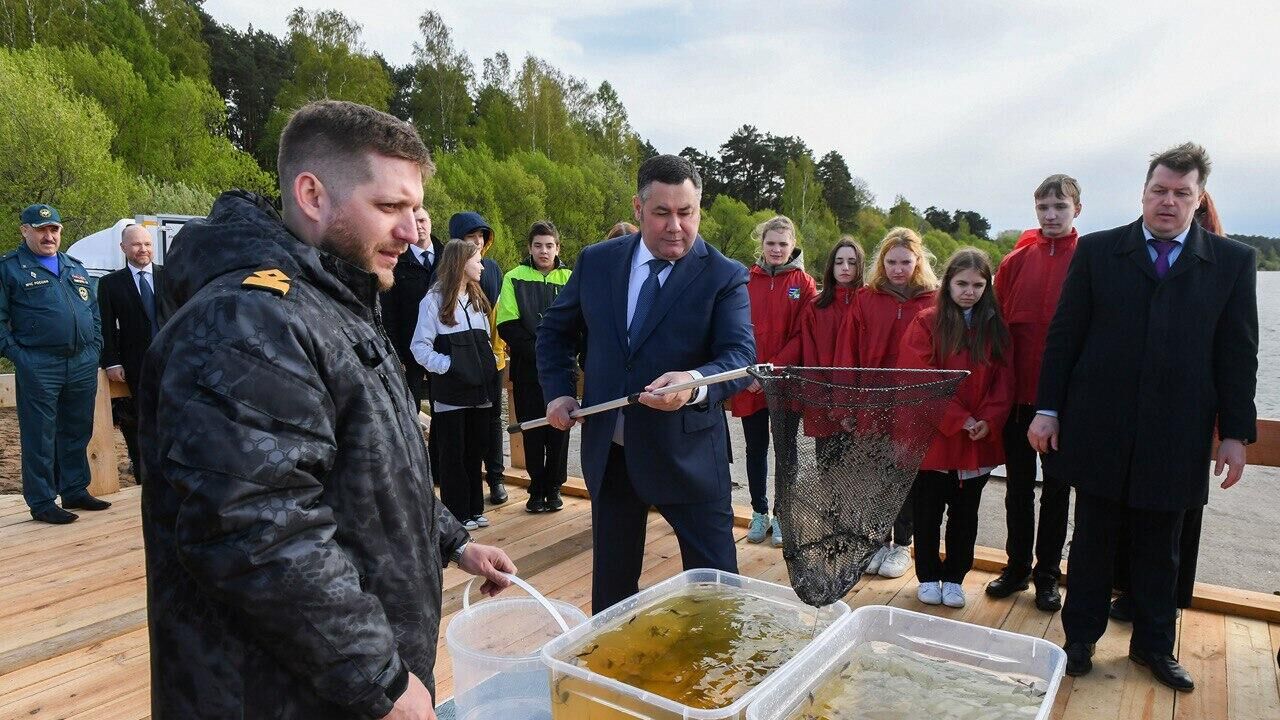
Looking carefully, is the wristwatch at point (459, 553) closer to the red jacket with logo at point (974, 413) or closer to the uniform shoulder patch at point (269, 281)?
the uniform shoulder patch at point (269, 281)

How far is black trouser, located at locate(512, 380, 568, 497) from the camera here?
5133mm

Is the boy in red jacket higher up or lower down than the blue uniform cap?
lower down

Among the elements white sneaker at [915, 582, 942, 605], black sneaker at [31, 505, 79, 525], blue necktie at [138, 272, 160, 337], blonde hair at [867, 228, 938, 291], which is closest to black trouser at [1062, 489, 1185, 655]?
white sneaker at [915, 582, 942, 605]

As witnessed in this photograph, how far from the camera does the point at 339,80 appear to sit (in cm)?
3859

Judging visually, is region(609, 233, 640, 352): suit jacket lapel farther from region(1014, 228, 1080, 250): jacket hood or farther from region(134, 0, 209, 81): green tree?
region(134, 0, 209, 81): green tree

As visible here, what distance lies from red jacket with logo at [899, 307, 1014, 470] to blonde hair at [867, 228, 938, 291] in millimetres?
841

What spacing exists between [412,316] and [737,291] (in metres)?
3.17

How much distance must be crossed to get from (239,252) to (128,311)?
530 centimetres

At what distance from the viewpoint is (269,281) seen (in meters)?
1.17

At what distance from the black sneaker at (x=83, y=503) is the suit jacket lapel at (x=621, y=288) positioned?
451 centimetres

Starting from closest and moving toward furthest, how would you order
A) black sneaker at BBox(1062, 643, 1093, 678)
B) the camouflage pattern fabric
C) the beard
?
1. the camouflage pattern fabric
2. the beard
3. black sneaker at BBox(1062, 643, 1093, 678)

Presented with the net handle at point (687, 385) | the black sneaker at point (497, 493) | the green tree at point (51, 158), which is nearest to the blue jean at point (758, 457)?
the black sneaker at point (497, 493)

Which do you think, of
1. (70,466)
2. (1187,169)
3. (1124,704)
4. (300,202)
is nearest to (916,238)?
(1187,169)

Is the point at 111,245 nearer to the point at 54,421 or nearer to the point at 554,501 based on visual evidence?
the point at 54,421
